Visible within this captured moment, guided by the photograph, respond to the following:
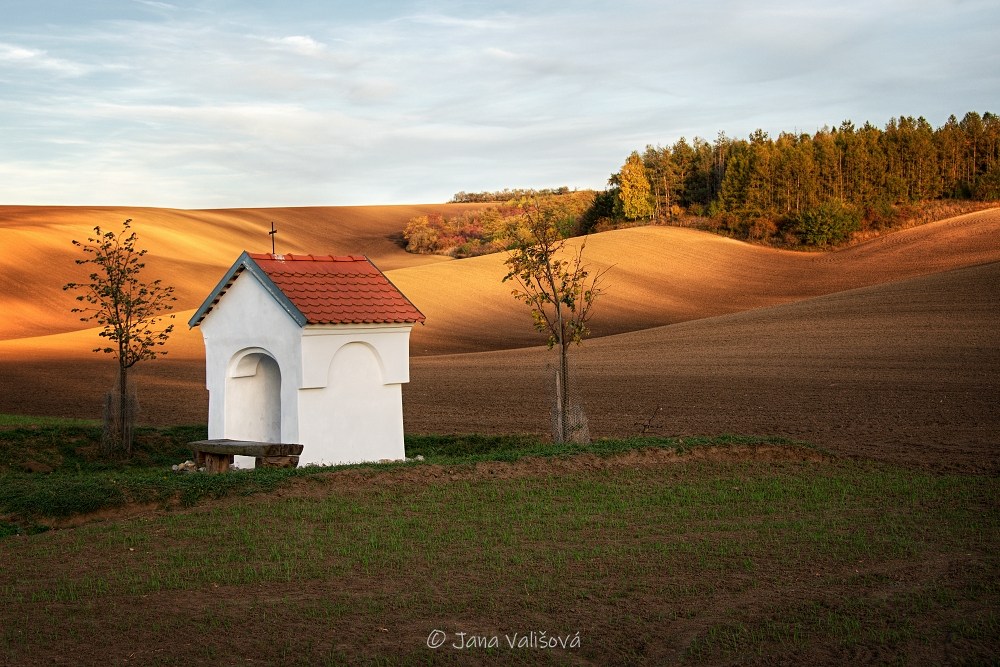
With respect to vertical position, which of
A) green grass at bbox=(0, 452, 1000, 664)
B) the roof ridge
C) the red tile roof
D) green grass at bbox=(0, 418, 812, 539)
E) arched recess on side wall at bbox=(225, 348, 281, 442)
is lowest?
green grass at bbox=(0, 452, 1000, 664)

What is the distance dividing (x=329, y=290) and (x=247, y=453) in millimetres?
3248

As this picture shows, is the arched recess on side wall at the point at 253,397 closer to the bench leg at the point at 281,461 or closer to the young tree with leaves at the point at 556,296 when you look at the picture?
the bench leg at the point at 281,461

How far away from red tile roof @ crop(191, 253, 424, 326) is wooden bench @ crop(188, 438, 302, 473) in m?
2.03

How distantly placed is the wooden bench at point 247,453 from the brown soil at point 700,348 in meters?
6.63

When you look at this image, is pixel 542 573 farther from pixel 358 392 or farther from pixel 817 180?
pixel 817 180

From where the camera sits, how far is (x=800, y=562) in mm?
9578

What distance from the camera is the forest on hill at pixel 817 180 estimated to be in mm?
77938

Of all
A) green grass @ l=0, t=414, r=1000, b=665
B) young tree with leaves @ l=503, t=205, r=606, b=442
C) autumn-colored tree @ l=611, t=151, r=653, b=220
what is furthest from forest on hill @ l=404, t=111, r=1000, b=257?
green grass @ l=0, t=414, r=1000, b=665

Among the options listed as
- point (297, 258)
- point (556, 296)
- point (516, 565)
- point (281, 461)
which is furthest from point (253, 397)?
point (516, 565)

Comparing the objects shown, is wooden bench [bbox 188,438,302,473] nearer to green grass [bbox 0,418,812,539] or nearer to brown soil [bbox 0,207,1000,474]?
green grass [bbox 0,418,812,539]

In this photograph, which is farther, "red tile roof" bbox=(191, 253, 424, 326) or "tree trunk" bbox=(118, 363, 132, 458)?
"tree trunk" bbox=(118, 363, 132, 458)

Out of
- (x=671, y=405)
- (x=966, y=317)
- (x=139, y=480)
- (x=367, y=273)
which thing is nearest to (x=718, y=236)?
(x=966, y=317)

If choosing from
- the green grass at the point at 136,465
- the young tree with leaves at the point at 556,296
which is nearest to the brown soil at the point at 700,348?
the green grass at the point at 136,465

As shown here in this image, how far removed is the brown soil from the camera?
72.0 feet
